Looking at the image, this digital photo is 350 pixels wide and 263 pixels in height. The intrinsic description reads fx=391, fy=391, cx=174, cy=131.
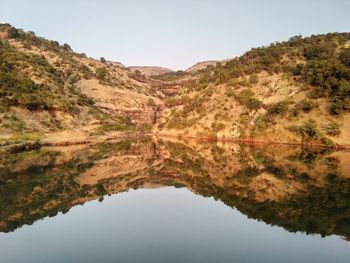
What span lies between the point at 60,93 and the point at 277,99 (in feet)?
140

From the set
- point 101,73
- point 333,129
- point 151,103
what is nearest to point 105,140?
point 333,129

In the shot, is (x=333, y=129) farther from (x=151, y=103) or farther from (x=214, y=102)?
(x=151, y=103)

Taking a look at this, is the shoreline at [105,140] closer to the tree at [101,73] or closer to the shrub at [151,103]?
the shrub at [151,103]

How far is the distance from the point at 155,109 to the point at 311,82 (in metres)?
48.7

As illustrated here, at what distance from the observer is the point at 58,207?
21406mm

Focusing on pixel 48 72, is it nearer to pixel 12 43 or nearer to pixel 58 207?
pixel 12 43

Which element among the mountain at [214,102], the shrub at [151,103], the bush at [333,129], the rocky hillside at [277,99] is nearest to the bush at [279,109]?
the rocky hillside at [277,99]

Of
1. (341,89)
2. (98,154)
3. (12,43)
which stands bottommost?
(98,154)

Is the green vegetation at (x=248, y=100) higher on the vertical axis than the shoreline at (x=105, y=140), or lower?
higher

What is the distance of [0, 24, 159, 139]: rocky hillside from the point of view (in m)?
65.0

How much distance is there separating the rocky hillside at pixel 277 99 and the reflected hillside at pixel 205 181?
1191 centimetres

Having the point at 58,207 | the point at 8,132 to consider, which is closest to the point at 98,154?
the point at 8,132

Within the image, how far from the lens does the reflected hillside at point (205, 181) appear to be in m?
19.3

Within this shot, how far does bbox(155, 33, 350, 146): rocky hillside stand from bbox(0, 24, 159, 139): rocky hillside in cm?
1307
